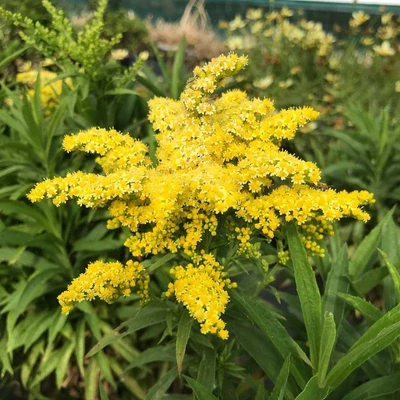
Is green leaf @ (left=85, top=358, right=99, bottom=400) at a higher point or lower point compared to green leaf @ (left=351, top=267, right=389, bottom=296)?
lower

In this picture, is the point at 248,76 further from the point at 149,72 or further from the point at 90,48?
the point at 90,48

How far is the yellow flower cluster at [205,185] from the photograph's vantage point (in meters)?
0.78

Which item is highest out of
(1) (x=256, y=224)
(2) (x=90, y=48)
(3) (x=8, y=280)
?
(2) (x=90, y=48)

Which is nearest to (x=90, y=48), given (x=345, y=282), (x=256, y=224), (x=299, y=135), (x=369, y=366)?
(x=256, y=224)

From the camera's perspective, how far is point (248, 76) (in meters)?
2.75

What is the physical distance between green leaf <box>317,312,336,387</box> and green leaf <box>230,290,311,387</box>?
51 mm

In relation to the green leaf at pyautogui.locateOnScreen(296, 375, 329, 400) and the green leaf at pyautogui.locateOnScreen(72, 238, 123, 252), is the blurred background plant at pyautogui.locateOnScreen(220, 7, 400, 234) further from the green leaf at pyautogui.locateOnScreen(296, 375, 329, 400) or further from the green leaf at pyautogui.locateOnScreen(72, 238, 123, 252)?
the green leaf at pyautogui.locateOnScreen(296, 375, 329, 400)

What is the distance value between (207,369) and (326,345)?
0.91ft

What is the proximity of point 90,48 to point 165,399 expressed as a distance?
3.11 ft

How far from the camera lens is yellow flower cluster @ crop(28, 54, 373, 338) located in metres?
0.78

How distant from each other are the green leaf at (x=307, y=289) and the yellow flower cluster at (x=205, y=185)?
29 mm

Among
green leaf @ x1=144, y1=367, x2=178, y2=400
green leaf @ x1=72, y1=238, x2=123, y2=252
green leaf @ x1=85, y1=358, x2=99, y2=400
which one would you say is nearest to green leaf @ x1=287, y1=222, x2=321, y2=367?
green leaf @ x1=144, y1=367, x2=178, y2=400

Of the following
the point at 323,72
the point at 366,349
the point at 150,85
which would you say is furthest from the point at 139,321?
the point at 323,72

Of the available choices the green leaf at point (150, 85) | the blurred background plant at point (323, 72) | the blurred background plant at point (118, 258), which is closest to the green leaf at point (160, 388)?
the blurred background plant at point (118, 258)
